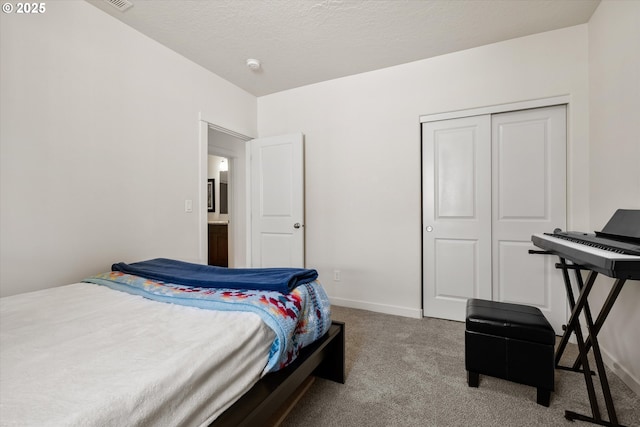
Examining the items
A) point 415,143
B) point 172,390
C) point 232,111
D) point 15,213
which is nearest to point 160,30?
point 232,111

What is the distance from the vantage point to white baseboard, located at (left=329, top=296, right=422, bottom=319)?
285cm

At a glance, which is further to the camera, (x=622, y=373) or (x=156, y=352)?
(x=622, y=373)

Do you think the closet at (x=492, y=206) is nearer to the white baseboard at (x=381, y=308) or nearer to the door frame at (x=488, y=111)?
the door frame at (x=488, y=111)

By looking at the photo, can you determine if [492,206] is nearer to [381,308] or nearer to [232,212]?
[381,308]

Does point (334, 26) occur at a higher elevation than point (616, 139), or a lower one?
higher

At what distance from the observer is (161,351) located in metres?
0.89

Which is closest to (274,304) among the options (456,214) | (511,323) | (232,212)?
(511,323)

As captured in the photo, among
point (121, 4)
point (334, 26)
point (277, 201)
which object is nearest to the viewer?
point (121, 4)

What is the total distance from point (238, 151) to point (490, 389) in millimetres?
4267

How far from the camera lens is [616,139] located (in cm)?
187

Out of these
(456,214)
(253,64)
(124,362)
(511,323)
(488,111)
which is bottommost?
(511,323)

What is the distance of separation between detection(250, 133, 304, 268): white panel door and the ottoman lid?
195cm

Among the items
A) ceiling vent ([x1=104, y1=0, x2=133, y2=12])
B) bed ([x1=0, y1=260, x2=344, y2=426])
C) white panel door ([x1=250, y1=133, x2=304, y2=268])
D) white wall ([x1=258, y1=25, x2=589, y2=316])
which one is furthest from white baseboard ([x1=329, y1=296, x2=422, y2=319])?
ceiling vent ([x1=104, y1=0, x2=133, y2=12])

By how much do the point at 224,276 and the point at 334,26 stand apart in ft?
6.97
